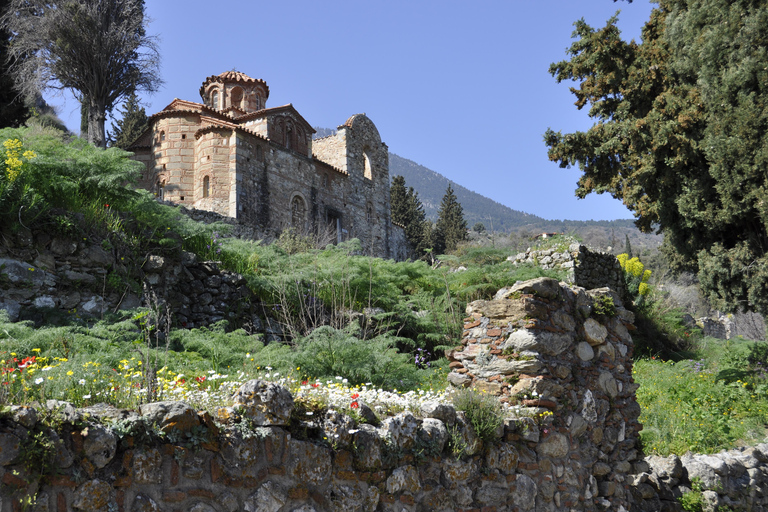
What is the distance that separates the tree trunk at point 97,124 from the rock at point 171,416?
18532mm

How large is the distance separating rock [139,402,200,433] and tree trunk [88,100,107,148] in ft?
60.8

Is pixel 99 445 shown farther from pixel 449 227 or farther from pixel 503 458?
pixel 449 227

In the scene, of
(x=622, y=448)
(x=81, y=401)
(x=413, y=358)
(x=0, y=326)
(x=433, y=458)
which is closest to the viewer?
(x=81, y=401)

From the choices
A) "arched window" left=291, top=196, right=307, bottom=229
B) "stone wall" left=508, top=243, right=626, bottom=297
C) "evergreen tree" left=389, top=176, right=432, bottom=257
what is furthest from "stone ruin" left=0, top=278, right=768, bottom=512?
"evergreen tree" left=389, top=176, right=432, bottom=257

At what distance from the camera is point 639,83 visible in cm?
1137

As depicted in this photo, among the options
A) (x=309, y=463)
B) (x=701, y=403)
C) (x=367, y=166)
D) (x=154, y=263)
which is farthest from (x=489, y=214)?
(x=309, y=463)

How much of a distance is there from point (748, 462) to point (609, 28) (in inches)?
347

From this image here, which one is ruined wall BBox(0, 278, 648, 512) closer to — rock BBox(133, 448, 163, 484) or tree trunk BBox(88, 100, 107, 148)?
rock BBox(133, 448, 163, 484)

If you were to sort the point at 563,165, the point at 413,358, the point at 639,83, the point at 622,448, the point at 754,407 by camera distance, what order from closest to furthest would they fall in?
the point at 622,448
the point at 413,358
the point at 754,407
the point at 639,83
the point at 563,165

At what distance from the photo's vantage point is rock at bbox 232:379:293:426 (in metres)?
3.55

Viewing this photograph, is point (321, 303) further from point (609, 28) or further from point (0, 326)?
point (609, 28)

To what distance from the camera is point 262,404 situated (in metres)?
3.56

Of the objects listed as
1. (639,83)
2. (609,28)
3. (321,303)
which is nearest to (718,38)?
(639,83)

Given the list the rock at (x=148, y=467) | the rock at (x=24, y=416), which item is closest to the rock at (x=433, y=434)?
the rock at (x=148, y=467)
